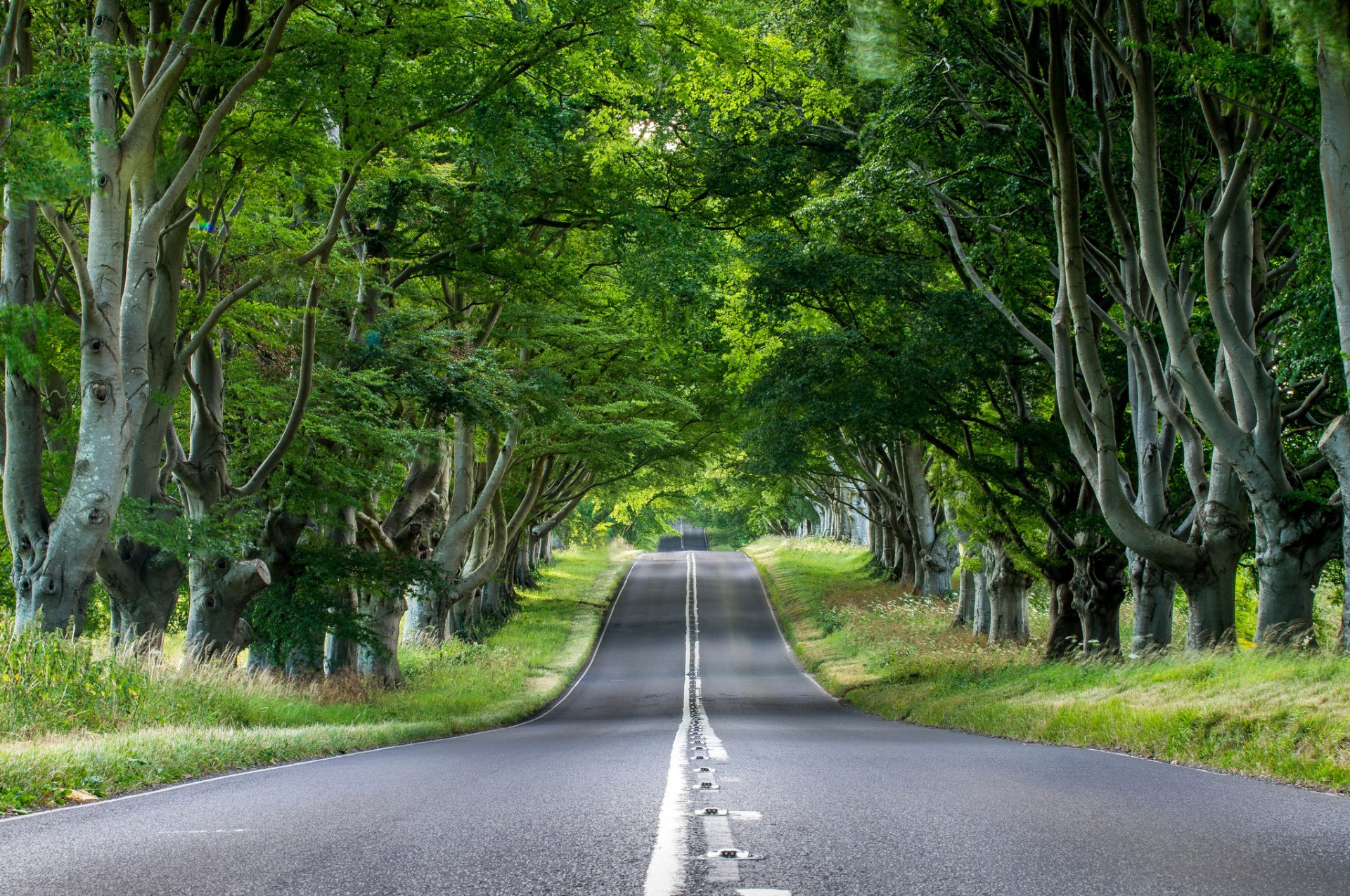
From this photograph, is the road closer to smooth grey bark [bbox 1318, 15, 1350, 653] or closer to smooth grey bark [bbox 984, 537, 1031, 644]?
smooth grey bark [bbox 1318, 15, 1350, 653]

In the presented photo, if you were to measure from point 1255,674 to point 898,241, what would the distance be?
1159cm

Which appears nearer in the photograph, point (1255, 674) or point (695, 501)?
point (1255, 674)

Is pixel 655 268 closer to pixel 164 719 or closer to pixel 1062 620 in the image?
pixel 164 719

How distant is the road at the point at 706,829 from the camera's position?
4379mm

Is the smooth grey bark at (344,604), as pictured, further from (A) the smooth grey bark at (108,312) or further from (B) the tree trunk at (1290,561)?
(B) the tree trunk at (1290,561)

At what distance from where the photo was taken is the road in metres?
4.38

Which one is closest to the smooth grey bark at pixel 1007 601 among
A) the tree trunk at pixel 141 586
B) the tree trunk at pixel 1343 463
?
the tree trunk at pixel 1343 463

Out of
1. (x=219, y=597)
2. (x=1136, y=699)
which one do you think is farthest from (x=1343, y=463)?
(x=219, y=597)

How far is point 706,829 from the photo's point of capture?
18.3 ft

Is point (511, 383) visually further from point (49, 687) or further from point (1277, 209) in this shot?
point (1277, 209)

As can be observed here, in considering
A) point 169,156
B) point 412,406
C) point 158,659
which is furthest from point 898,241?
point 158,659

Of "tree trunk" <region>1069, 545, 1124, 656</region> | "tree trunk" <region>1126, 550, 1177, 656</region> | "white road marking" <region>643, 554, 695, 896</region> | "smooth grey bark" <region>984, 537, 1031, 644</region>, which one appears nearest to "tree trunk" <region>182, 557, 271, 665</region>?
"white road marking" <region>643, 554, 695, 896</region>

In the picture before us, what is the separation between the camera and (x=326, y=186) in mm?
16766

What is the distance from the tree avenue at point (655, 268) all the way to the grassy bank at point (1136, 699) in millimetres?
1432
